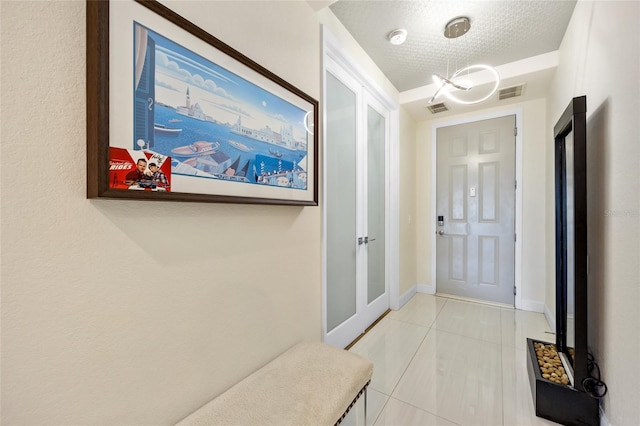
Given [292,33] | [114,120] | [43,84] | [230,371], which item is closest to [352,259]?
[230,371]

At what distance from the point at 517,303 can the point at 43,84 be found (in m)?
4.15

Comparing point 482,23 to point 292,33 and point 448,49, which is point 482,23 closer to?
point 448,49

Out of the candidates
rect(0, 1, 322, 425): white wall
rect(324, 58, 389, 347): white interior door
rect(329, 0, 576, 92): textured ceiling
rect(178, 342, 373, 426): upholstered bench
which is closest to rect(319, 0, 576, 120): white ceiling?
rect(329, 0, 576, 92): textured ceiling

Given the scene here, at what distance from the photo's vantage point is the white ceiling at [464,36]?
1873 mm

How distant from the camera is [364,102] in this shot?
2523 mm

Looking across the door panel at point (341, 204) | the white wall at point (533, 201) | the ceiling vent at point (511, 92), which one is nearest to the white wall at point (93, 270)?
the door panel at point (341, 204)

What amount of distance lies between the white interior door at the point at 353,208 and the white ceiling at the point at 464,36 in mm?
369

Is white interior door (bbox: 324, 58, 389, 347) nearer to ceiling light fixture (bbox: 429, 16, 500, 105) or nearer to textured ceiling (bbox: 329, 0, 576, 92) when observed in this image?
textured ceiling (bbox: 329, 0, 576, 92)

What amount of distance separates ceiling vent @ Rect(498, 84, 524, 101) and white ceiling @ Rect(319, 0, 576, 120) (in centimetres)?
7

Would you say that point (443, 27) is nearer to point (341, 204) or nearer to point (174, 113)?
point (341, 204)

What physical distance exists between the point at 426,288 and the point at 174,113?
373 cm

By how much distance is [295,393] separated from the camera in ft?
3.44

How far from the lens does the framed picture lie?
0.74m

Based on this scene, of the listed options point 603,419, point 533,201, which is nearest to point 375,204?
point 533,201
